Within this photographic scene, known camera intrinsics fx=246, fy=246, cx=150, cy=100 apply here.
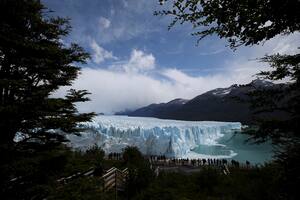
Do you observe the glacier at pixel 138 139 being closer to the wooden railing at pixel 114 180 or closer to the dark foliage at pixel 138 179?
the wooden railing at pixel 114 180

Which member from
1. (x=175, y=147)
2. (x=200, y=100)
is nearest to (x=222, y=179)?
(x=175, y=147)

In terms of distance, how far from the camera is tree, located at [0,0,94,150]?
19.3 ft

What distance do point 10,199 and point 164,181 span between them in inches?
465

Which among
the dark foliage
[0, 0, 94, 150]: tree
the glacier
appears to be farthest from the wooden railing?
the glacier

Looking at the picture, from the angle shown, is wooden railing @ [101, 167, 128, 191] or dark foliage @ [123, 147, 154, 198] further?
dark foliage @ [123, 147, 154, 198]

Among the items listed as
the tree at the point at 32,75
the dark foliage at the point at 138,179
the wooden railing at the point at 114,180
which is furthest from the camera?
the dark foliage at the point at 138,179

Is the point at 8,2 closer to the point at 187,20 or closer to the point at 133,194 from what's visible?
the point at 187,20

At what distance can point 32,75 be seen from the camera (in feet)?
21.8

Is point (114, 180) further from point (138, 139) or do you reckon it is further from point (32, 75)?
point (138, 139)

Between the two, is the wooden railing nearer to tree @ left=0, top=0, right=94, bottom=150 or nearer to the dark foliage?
the dark foliage

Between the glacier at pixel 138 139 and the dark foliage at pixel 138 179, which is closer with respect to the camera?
the dark foliage at pixel 138 179

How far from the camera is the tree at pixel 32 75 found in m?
5.88

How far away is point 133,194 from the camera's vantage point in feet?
43.3

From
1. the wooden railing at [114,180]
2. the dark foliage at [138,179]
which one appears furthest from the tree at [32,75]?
the dark foliage at [138,179]
